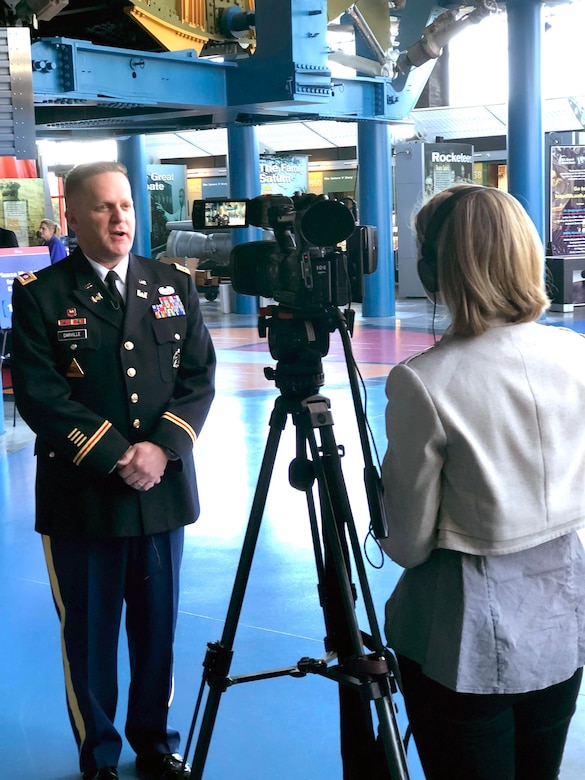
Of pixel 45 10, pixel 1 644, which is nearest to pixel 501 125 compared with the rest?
pixel 45 10

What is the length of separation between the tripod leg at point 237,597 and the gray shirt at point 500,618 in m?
0.53

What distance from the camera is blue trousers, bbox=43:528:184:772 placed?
8.52 feet

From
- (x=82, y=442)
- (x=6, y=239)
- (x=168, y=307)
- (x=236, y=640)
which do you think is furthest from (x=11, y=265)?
(x=82, y=442)

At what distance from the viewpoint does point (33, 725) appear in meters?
3.06

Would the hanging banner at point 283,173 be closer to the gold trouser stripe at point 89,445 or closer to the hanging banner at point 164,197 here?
the hanging banner at point 164,197

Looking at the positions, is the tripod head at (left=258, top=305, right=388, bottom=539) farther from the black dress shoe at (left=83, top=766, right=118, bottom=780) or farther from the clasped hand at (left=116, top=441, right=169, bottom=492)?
the black dress shoe at (left=83, top=766, right=118, bottom=780)

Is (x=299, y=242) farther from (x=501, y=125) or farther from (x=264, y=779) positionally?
(x=501, y=125)

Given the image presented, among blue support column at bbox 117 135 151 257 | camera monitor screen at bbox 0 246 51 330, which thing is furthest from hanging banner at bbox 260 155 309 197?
camera monitor screen at bbox 0 246 51 330

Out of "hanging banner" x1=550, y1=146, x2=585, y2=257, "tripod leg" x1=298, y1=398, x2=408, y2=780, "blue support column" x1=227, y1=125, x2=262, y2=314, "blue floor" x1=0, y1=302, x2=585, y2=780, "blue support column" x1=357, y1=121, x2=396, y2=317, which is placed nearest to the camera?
"tripod leg" x1=298, y1=398, x2=408, y2=780

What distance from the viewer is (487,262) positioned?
1608 millimetres

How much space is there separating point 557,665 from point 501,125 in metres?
24.5

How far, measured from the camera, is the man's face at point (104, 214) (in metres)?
2.50

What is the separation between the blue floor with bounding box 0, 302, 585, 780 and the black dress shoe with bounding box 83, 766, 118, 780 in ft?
0.35

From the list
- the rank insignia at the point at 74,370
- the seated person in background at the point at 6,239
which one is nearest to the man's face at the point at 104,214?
the rank insignia at the point at 74,370
